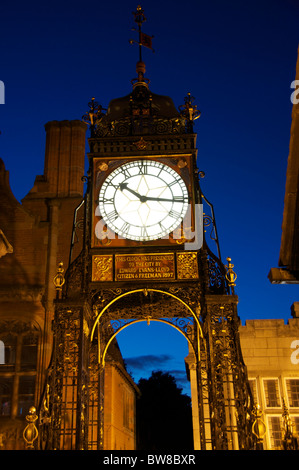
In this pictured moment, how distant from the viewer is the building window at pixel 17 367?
15.6 meters

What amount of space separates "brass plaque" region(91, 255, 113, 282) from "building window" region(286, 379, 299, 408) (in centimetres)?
737

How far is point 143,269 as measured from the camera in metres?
11.1

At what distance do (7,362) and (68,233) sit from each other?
4596 millimetres

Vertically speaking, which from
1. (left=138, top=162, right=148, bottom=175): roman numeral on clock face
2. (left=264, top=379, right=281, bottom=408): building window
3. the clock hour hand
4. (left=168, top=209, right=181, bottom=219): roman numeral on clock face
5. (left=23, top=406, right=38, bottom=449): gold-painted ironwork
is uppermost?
(left=138, top=162, right=148, bottom=175): roman numeral on clock face

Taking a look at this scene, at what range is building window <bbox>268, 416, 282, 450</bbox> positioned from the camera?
14731 mm

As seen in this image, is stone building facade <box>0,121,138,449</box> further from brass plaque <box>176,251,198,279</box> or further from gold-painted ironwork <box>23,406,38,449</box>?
gold-painted ironwork <box>23,406,38,449</box>

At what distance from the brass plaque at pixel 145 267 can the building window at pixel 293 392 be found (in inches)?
262

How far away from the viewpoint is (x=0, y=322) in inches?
645

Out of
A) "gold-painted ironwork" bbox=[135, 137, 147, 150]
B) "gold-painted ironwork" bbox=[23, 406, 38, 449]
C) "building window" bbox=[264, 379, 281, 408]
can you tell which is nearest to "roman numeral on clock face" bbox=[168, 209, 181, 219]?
"gold-painted ironwork" bbox=[135, 137, 147, 150]

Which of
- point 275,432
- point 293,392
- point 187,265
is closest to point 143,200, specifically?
point 187,265

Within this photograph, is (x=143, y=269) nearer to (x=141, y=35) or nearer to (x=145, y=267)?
(x=145, y=267)

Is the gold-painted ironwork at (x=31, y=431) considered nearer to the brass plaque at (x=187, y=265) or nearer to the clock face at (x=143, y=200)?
the brass plaque at (x=187, y=265)

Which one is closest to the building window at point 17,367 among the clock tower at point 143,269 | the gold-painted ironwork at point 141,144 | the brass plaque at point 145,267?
the clock tower at point 143,269
